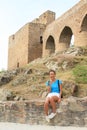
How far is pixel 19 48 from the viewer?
42406 millimetres

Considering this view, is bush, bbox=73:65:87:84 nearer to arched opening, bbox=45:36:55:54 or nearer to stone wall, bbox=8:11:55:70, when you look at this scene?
arched opening, bbox=45:36:55:54

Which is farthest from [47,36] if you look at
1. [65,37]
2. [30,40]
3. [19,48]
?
[19,48]

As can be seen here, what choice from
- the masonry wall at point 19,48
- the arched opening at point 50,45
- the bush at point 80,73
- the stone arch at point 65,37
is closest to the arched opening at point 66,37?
the stone arch at point 65,37

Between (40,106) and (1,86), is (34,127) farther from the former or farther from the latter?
(1,86)

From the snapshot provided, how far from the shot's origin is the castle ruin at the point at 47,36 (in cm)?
3098

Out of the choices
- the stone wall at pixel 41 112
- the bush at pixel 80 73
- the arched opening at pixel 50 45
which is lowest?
the stone wall at pixel 41 112

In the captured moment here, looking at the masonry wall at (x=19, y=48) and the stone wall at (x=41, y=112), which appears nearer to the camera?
the stone wall at (x=41, y=112)

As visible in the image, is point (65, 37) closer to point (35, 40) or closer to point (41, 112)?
point (35, 40)

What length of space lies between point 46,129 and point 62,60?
15.1 m

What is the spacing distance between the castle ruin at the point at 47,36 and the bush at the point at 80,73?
8630 mm

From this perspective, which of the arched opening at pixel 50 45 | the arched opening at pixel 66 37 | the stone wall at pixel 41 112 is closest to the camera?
the stone wall at pixel 41 112

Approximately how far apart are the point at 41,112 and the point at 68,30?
84.2 feet

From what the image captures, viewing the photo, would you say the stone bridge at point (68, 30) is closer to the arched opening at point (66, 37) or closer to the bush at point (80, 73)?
the arched opening at point (66, 37)

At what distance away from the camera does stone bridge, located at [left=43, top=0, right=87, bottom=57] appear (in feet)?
101
